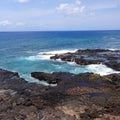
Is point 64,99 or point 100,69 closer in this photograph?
point 64,99

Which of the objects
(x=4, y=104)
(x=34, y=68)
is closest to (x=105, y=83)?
(x=4, y=104)

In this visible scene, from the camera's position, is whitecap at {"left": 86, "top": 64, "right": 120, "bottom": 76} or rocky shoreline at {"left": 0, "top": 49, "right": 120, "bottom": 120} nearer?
rocky shoreline at {"left": 0, "top": 49, "right": 120, "bottom": 120}

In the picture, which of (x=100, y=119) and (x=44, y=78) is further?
(x=44, y=78)

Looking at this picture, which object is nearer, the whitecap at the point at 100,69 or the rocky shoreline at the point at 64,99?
the rocky shoreline at the point at 64,99

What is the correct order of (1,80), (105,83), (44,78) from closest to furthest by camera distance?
(105,83) → (1,80) → (44,78)

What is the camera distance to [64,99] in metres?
26.5

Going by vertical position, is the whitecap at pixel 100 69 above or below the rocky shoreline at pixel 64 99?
below

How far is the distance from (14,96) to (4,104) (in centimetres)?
240

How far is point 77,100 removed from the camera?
2617 cm

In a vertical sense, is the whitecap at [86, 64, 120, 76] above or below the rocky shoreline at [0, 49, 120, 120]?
below

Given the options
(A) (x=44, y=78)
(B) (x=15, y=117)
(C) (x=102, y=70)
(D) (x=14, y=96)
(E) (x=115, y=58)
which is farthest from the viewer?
(E) (x=115, y=58)

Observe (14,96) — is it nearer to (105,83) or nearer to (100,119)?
(100,119)

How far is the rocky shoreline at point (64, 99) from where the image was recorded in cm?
2292

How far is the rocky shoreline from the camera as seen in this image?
22.9m
